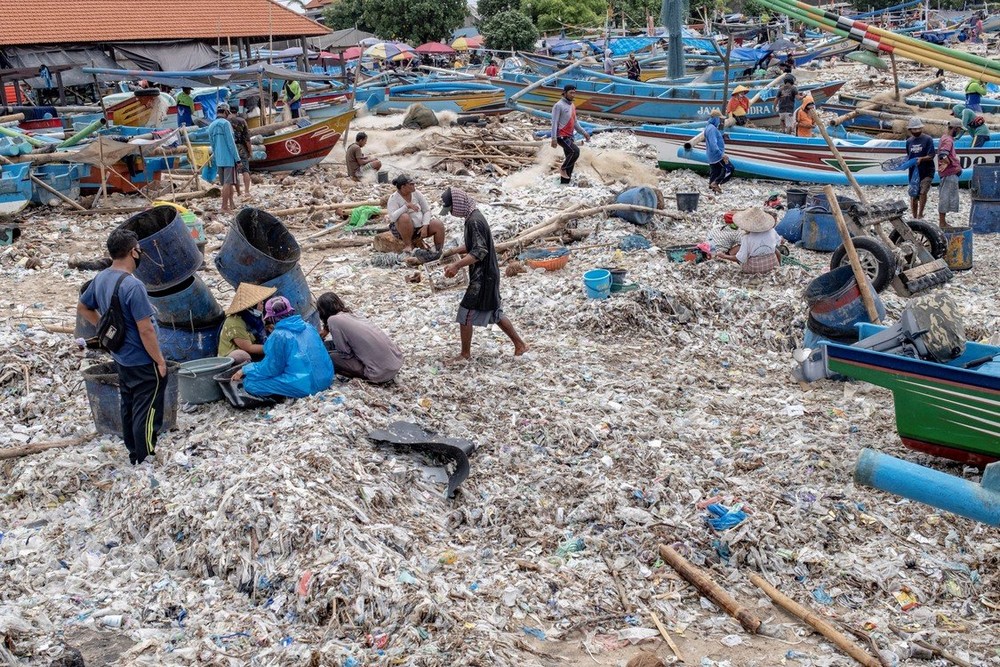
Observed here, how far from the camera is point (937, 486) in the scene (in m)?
3.17

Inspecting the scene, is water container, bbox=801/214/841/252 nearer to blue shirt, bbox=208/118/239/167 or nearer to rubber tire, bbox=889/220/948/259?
rubber tire, bbox=889/220/948/259

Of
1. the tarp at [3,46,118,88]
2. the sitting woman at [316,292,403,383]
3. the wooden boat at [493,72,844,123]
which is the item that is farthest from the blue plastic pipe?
the tarp at [3,46,118,88]

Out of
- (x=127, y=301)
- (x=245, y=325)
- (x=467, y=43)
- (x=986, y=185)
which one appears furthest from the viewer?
(x=467, y=43)

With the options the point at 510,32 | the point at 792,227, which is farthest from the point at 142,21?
the point at 792,227

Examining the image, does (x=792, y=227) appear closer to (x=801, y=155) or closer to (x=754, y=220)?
(x=754, y=220)

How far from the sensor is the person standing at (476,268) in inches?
304

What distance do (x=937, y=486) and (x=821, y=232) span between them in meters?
8.18

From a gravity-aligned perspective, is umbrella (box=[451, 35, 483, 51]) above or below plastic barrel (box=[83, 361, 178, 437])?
above

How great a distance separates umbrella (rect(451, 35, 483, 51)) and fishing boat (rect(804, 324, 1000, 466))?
34.7m

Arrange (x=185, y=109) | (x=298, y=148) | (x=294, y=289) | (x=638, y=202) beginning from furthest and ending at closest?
(x=185, y=109), (x=298, y=148), (x=638, y=202), (x=294, y=289)

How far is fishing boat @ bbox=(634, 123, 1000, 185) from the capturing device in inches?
540

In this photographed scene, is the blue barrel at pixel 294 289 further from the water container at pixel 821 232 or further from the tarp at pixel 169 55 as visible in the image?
the tarp at pixel 169 55

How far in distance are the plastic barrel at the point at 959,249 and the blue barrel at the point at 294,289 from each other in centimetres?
693

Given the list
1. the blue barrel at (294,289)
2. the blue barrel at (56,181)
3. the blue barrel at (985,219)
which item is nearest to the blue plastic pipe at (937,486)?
the blue barrel at (294,289)
